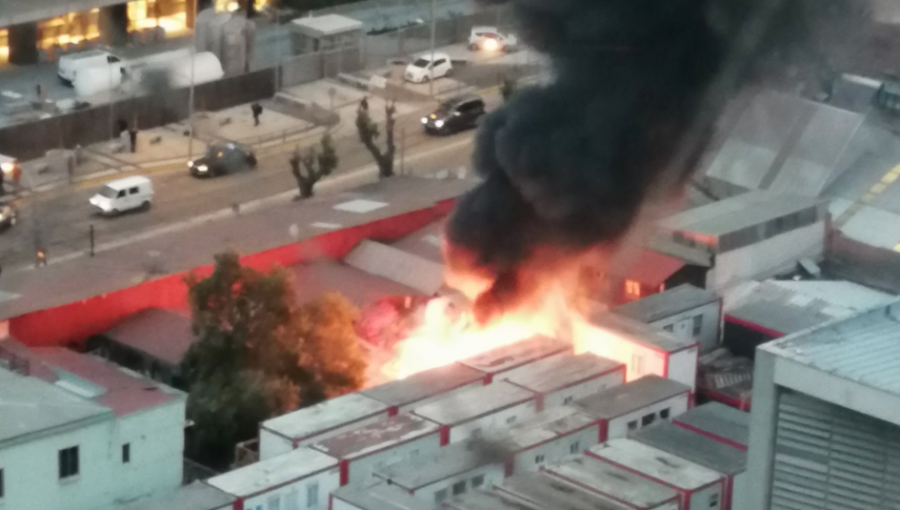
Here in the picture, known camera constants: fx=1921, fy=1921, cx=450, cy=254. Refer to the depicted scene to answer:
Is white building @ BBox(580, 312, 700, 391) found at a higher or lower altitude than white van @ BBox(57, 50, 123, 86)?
lower

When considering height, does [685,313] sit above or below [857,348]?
below

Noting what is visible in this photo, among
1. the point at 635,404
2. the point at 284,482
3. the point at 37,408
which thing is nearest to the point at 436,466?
the point at 284,482

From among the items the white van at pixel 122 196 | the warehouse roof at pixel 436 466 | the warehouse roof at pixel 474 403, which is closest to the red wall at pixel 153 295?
the warehouse roof at pixel 474 403

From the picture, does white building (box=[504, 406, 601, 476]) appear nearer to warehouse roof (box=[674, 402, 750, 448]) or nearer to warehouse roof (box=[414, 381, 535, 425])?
warehouse roof (box=[414, 381, 535, 425])

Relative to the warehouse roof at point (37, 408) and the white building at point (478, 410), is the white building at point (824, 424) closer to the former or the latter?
the white building at point (478, 410)

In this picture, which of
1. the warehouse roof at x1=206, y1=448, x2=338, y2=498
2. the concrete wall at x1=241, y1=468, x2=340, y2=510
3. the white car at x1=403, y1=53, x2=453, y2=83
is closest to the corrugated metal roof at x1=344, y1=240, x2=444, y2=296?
the warehouse roof at x1=206, y1=448, x2=338, y2=498

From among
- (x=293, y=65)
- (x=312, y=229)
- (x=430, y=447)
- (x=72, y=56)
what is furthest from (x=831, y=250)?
(x=72, y=56)

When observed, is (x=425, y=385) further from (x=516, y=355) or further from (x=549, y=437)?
(x=549, y=437)

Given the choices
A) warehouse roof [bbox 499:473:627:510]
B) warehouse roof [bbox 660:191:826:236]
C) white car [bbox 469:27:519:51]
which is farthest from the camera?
white car [bbox 469:27:519:51]
